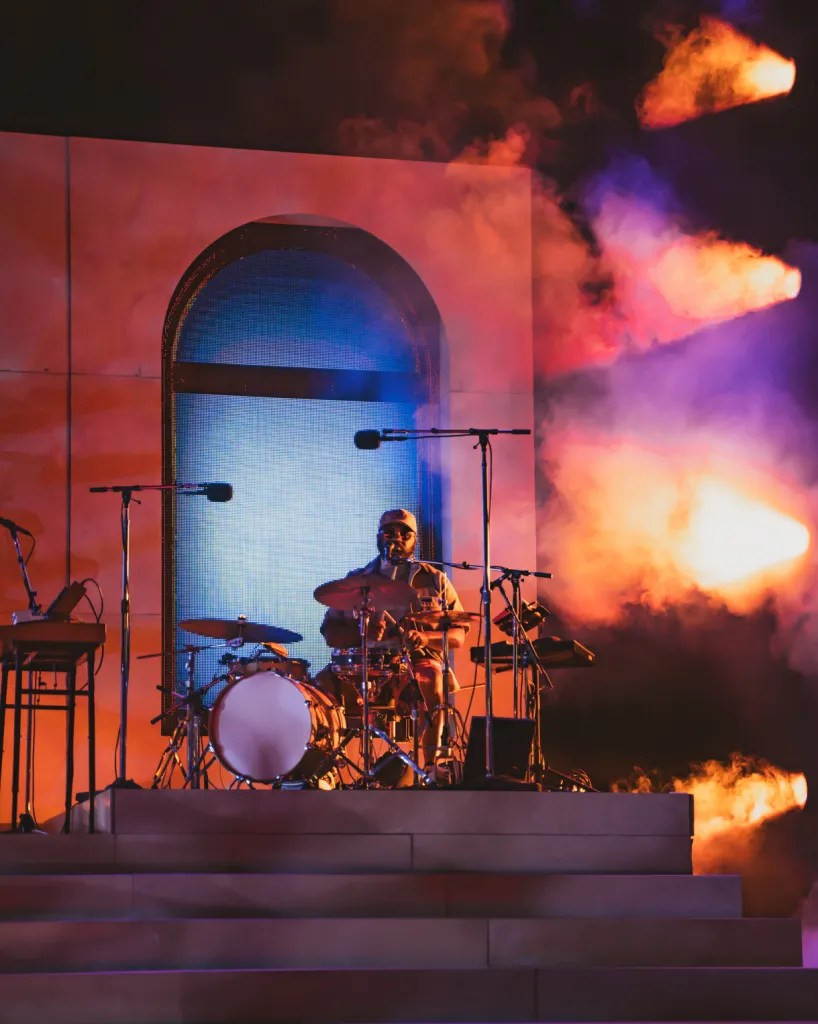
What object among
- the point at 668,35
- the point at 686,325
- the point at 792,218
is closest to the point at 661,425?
the point at 686,325

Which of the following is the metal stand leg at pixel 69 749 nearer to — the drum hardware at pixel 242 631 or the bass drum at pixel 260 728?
the bass drum at pixel 260 728

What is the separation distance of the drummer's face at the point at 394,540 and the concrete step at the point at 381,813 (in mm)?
2236

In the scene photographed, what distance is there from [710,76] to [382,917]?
5.96 m

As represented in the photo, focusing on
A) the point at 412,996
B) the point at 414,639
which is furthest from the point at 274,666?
the point at 412,996

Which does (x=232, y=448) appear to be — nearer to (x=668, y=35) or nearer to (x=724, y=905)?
(x=668, y=35)

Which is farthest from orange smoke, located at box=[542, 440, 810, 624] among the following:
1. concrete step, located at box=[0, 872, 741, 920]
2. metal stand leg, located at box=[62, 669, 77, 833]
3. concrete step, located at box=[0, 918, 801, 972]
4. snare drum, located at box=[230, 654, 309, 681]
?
concrete step, located at box=[0, 918, 801, 972]

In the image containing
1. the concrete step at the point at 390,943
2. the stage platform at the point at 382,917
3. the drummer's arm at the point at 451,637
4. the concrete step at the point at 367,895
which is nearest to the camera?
the stage platform at the point at 382,917

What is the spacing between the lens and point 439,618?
7234 mm

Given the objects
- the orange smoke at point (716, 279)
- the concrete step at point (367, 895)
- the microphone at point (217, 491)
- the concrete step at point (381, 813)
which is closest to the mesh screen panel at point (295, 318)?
the orange smoke at point (716, 279)

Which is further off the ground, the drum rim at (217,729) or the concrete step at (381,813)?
the drum rim at (217,729)

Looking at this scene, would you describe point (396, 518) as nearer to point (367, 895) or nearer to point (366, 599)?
point (366, 599)

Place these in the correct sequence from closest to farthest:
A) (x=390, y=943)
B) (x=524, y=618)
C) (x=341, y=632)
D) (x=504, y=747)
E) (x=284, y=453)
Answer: (x=390, y=943)
(x=504, y=747)
(x=341, y=632)
(x=524, y=618)
(x=284, y=453)

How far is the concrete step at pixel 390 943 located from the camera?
5164 millimetres

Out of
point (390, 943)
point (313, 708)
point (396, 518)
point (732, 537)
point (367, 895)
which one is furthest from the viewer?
point (732, 537)
